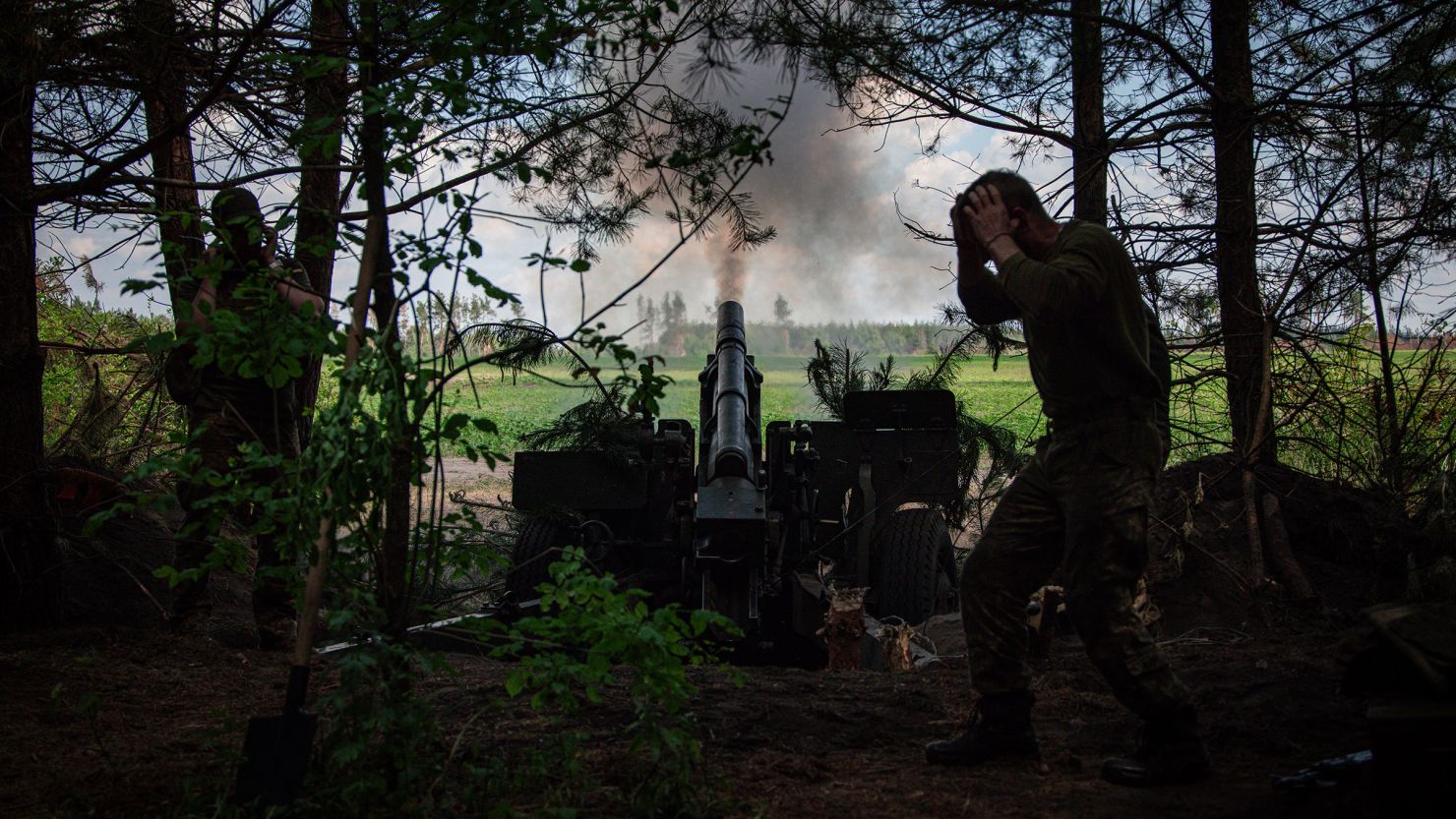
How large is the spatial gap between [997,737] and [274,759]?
2103 millimetres

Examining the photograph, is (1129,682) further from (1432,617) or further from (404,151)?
(404,151)

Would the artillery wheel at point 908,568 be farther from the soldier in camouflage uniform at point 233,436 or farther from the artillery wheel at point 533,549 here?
the soldier in camouflage uniform at point 233,436

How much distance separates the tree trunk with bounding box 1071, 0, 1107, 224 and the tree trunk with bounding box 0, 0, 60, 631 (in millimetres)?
5045

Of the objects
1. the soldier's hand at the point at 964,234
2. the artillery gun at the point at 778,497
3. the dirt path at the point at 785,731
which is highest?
the soldier's hand at the point at 964,234

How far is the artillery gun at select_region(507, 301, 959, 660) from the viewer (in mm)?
6602

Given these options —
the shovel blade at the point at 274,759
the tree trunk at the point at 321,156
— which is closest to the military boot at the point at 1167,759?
the shovel blade at the point at 274,759

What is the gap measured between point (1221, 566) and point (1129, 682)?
2.95m

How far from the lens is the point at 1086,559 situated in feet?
10.8

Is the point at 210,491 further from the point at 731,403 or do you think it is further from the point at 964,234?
the point at 964,234

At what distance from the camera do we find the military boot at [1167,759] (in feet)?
10.6

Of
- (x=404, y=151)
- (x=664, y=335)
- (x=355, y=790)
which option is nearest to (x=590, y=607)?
(x=355, y=790)

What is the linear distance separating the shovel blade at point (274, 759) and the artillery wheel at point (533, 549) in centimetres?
403

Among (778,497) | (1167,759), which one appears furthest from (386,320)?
(778,497)

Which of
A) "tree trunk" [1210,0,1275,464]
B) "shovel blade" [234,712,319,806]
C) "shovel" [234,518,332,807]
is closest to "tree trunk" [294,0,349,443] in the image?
"shovel" [234,518,332,807]
